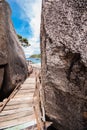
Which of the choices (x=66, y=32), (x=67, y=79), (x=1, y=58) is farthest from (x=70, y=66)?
(x=1, y=58)

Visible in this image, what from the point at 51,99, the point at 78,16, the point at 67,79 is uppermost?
the point at 78,16

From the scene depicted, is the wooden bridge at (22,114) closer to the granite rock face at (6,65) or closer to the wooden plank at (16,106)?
the wooden plank at (16,106)

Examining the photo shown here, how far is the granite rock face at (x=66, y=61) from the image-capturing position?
3.31 meters

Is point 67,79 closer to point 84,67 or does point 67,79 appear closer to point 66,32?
point 84,67

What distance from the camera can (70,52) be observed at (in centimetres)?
346

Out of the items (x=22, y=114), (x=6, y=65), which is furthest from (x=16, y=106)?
(x=6, y=65)

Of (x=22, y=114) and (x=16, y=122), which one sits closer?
(x=16, y=122)

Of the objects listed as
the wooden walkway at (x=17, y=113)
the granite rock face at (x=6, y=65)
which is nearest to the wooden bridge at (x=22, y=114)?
the wooden walkway at (x=17, y=113)

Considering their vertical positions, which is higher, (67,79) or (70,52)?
(70,52)

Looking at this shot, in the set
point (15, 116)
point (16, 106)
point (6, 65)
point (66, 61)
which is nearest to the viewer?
point (66, 61)

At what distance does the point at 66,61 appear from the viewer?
365 cm

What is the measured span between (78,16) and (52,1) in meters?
0.91

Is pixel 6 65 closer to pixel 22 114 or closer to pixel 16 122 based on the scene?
pixel 22 114

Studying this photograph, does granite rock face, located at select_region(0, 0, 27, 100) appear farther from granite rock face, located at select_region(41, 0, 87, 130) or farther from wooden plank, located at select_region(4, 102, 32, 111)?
granite rock face, located at select_region(41, 0, 87, 130)
